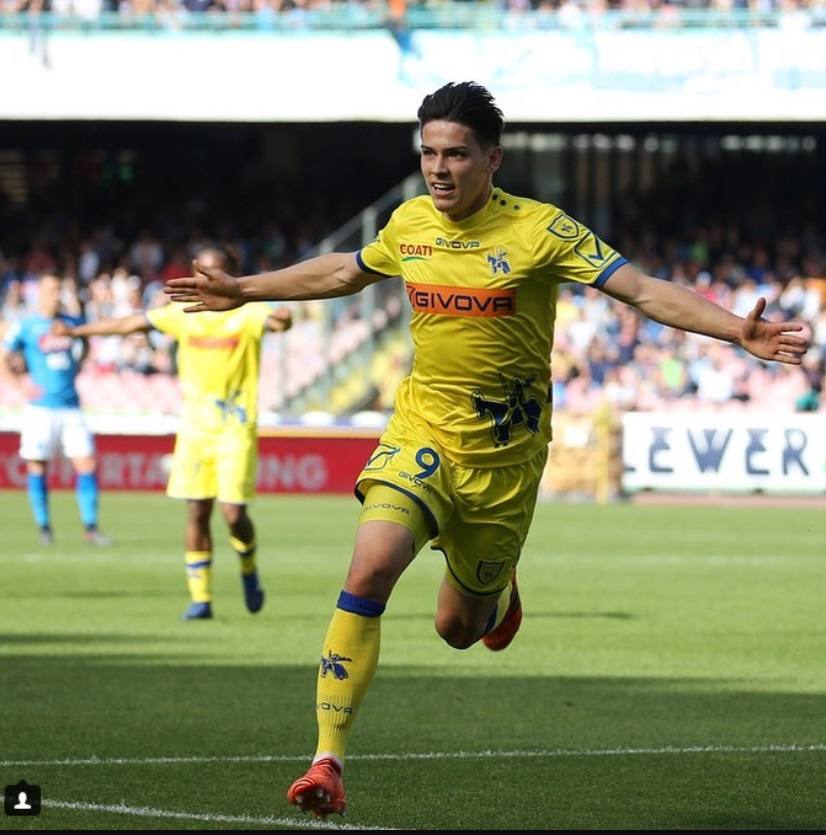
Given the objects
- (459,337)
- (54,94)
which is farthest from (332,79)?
(459,337)

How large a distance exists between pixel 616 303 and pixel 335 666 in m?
26.5

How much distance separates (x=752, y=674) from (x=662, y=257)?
996 inches

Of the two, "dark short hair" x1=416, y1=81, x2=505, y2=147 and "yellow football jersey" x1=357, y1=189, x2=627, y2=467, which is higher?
"dark short hair" x1=416, y1=81, x2=505, y2=147

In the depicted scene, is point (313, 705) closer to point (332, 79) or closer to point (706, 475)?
Result: point (706, 475)

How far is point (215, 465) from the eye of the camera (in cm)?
1314

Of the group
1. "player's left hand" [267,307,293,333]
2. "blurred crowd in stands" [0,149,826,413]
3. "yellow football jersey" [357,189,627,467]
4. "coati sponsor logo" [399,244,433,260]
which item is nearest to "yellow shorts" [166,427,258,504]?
"player's left hand" [267,307,293,333]

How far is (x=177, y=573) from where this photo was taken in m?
17.0

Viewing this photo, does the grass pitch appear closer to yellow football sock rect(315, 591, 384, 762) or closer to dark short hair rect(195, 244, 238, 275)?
yellow football sock rect(315, 591, 384, 762)

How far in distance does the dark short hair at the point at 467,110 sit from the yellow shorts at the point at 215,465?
6034 mm

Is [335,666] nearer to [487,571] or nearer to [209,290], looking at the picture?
[487,571]

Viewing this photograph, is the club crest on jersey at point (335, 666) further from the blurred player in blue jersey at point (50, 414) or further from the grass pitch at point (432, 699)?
the blurred player in blue jersey at point (50, 414)

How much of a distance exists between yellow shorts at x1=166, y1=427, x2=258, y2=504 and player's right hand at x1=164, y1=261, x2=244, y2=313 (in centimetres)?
563

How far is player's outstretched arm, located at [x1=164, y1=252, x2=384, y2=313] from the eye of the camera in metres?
7.36

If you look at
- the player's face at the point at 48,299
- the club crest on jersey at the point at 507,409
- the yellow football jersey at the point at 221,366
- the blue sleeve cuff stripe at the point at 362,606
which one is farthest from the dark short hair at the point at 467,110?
the player's face at the point at 48,299
